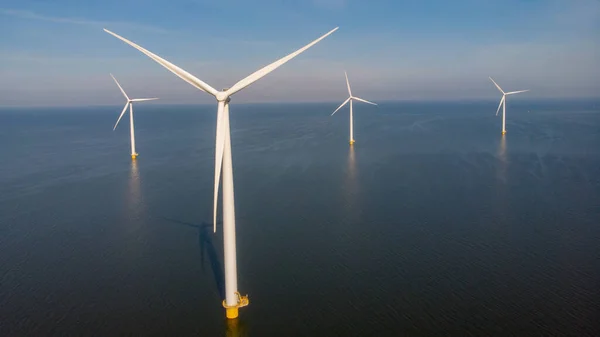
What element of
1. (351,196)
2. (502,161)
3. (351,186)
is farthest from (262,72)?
(502,161)

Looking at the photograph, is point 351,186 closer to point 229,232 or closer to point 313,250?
point 313,250

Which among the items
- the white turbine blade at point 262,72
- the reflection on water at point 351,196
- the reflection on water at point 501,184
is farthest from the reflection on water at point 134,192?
the reflection on water at point 501,184

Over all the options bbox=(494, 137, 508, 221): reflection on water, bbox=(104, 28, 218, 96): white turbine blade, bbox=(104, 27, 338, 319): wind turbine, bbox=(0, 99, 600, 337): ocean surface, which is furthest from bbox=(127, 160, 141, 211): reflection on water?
bbox=(494, 137, 508, 221): reflection on water

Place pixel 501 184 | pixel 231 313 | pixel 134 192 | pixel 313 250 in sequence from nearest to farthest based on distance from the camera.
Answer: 1. pixel 231 313
2. pixel 313 250
3. pixel 134 192
4. pixel 501 184

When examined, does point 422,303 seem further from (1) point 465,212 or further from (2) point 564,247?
Answer: (1) point 465,212

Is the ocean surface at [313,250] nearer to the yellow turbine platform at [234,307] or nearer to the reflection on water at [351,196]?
the reflection on water at [351,196]

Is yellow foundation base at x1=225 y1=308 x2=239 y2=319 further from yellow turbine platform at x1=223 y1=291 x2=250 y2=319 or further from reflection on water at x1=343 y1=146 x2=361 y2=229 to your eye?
reflection on water at x1=343 y1=146 x2=361 y2=229
